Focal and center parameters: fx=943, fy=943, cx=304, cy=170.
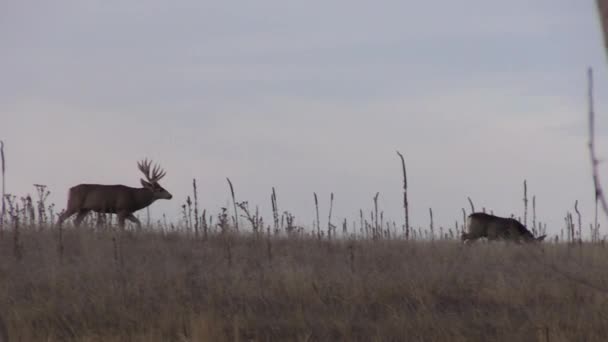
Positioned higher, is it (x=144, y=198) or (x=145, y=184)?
(x=145, y=184)

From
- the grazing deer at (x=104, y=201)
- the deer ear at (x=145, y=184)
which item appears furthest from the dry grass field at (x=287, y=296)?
the deer ear at (x=145, y=184)

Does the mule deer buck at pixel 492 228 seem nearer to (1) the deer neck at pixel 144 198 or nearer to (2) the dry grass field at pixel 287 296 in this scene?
(2) the dry grass field at pixel 287 296

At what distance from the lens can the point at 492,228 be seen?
65.9 feet

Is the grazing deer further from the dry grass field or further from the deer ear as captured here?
the dry grass field

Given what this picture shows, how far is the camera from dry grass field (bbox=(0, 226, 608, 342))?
25.2 ft

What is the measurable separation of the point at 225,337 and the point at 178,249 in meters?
5.83

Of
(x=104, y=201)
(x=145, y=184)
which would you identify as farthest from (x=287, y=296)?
(x=145, y=184)

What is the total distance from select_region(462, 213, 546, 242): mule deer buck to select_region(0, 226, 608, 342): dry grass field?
6622 mm

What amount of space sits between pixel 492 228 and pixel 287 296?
1171 centimetres

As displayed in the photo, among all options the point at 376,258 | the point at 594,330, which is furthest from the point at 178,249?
the point at 594,330

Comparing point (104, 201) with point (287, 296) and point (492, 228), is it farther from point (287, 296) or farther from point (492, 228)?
point (287, 296)

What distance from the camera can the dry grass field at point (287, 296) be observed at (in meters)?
7.69

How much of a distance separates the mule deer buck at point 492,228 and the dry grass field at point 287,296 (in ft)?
21.7

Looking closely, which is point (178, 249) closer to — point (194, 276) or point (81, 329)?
point (194, 276)
